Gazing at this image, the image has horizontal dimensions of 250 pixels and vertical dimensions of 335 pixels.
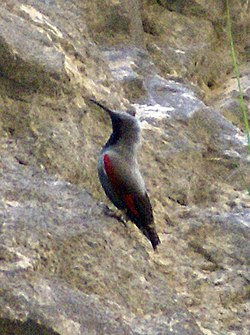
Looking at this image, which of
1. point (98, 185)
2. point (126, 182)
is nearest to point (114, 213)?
point (126, 182)

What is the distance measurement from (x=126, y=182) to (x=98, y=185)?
0.94 ft

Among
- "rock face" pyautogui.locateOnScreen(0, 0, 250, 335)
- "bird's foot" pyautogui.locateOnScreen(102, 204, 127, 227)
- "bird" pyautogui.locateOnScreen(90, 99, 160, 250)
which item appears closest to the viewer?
"rock face" pyautogui.locateOnScreen(0, 0, 250, 335)

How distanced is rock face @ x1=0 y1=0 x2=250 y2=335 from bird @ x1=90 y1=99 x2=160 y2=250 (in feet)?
0.24

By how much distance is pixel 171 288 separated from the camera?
11.8 ft

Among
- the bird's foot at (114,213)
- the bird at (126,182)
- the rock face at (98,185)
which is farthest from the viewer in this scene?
the bird at (126,182)

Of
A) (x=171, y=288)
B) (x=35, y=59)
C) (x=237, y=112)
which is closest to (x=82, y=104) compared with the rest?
(x=35, y=59)

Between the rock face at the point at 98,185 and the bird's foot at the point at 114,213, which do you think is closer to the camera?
the rock face at the point at 98,185

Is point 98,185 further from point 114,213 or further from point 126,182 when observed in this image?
point 114,213

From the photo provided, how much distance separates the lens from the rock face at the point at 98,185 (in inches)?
120

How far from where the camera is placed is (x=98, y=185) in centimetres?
400

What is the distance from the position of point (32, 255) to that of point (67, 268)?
17 centimetres

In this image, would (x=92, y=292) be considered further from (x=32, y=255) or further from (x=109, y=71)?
(x=109, y=71)

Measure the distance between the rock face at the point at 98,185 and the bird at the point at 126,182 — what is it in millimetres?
72

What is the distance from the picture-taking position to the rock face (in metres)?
3.05
